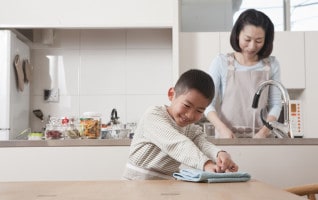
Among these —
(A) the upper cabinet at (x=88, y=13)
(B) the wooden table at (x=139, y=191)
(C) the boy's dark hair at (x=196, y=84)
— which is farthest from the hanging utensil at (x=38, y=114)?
(B) the wooden table at (x=139, y=191)

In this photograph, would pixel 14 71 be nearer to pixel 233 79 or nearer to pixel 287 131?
pixel 233 79

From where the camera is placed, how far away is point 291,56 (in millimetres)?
3064

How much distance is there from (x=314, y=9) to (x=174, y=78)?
4.57ft

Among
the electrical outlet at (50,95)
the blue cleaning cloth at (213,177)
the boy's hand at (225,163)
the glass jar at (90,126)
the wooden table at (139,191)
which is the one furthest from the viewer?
the electrical outlet at (50,95)

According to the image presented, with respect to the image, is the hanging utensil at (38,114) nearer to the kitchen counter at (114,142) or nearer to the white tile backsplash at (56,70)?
the white tile backsplash at (56,70)

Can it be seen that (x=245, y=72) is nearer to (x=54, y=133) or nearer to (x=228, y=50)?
(x=228, y=50)

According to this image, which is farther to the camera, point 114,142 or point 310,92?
point 310,92

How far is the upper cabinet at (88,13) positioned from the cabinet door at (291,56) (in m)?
0.76

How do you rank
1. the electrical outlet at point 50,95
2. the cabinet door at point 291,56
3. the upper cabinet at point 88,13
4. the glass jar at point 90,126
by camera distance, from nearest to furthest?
the glass jar at point 90,126
the upper cabinet at point 88,13
the cabinet door at point 291,56
the electrical outlet at point 50,95

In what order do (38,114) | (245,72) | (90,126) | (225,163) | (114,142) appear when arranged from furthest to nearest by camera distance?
(38,114) → (245,72) → (90,126) → (114,142) → (225,163)

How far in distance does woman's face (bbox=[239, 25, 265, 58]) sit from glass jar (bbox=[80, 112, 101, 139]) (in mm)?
799

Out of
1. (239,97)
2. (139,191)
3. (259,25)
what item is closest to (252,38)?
(259,25)

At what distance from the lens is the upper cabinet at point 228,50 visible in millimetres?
3016

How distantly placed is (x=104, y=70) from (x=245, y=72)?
126 cm
